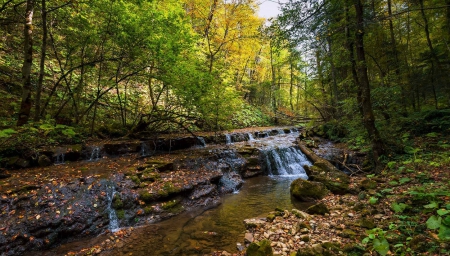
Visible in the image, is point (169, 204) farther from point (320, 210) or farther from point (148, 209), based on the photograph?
point (320, 210)

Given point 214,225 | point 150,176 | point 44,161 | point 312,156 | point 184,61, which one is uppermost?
point 184,61

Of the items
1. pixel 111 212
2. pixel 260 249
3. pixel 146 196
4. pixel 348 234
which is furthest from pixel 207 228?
pixel 348 234

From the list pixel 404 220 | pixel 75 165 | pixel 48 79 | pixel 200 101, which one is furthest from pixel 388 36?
pixel 48 79

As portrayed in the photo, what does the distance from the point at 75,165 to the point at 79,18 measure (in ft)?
18.8

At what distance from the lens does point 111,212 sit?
5543 mm

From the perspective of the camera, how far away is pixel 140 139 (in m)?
10.8

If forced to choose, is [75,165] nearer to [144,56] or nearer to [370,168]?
→ [144,56]

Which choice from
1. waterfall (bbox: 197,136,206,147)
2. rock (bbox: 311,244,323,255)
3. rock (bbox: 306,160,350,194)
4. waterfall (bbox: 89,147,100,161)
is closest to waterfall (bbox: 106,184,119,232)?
waterfall (bbox: 89,147,100,161)

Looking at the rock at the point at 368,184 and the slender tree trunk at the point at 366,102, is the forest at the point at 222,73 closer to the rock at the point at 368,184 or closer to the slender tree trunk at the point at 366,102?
the slender tree trunk at the point at 366,102

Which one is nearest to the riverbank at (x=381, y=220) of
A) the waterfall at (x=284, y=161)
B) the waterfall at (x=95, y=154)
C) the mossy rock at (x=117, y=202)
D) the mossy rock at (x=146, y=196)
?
the mossy rock at (x=146, y=196)

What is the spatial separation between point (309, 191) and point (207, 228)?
3.28 metres

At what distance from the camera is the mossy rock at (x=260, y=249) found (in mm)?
3444

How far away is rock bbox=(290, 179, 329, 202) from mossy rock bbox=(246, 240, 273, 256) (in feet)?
10.9

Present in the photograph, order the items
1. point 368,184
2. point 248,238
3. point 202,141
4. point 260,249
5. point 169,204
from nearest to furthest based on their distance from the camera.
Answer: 1. point 260,249
2. point 248,238
3. point 368,184
4. point 169,204
5. point 202,141
